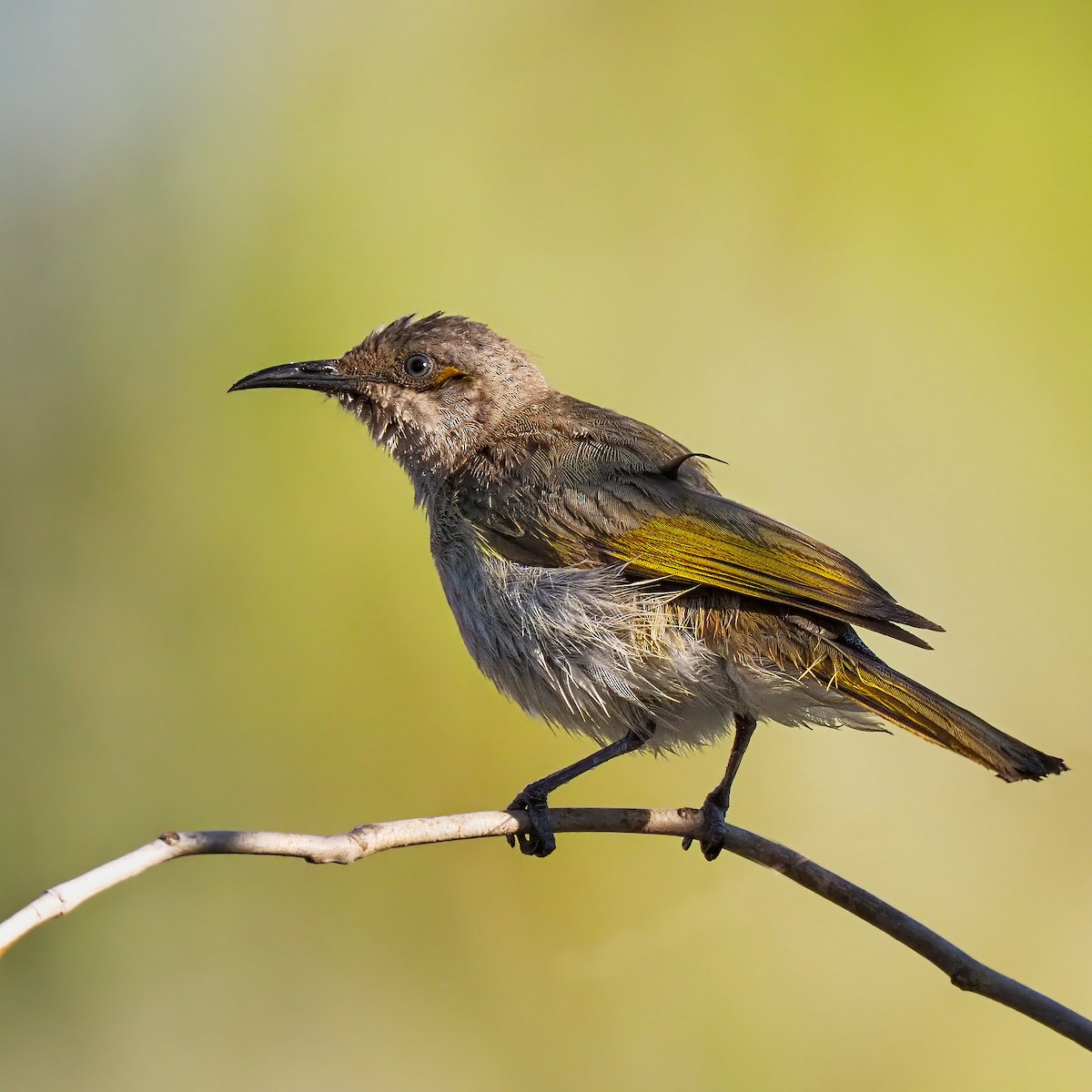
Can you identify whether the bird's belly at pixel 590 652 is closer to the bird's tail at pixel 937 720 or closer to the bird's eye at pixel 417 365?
the bird's tail at pixel 937 720

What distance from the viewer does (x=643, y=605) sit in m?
3.93

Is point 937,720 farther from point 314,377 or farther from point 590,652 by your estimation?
point 314,377

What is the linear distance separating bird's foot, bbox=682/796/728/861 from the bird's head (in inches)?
68.6

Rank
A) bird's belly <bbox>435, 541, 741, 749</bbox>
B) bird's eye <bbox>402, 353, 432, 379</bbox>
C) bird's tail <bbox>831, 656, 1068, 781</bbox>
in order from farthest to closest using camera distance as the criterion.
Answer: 1. bird's eye <bbox>402, 353, 432, 379</bbox>
2. bird's belly <bbox>435, 541, 741, 749</bbox>
3. bird's tail <bbox>831, 656, 1068, 781</bbox>

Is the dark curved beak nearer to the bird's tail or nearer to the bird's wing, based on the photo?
the bird's wing

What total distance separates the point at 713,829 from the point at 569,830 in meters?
0.49

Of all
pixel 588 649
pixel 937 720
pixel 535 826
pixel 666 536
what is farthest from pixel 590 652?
pixel 937 720

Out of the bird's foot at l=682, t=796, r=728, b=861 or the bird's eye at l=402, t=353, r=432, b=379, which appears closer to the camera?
the bird's foot at l=682, t=796, r=728, b=861

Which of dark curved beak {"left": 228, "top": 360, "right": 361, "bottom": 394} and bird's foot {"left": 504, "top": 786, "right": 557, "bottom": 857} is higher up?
dark curved beak {"left": 228, "top": 360, "right": 361, "bottom": 394}

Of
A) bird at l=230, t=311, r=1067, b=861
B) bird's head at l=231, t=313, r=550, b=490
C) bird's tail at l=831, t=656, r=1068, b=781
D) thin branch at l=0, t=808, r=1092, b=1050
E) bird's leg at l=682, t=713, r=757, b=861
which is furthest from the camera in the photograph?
bird's head at l=231, t=313, r=550, b=490

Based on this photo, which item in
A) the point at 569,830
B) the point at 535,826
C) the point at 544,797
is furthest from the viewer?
the point at 544,797

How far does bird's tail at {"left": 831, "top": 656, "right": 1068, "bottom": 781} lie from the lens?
10.4 feet

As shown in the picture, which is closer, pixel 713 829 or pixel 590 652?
pixel 713 829

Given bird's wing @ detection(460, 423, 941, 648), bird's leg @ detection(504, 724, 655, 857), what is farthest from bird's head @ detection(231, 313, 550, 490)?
bird's leg @ detection(504, 724, 655, 857)
